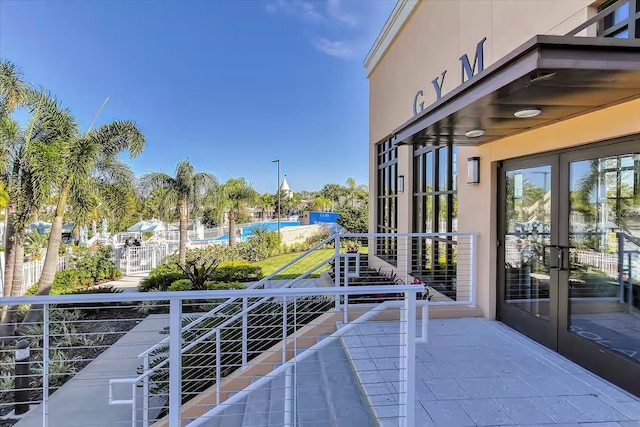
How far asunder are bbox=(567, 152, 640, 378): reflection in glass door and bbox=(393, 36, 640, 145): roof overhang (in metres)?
0.62

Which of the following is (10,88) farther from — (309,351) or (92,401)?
(309,351)

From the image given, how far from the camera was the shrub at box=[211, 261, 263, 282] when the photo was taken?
12198 millimetres

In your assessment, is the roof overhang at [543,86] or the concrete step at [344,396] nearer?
the roof overhang at [543,86]

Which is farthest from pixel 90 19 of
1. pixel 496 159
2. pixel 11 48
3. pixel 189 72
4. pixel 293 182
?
pixel 293 182

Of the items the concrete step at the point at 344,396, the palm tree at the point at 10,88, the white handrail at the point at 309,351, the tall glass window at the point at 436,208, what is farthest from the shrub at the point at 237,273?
the white handrail at the point at 309,351

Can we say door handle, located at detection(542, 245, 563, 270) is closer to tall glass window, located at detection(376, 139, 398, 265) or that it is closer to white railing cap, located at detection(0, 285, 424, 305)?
white railing cap, located at detection(0, 285, 424, 305)

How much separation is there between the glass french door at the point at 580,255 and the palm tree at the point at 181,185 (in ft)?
46.0

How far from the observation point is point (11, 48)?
12516mm

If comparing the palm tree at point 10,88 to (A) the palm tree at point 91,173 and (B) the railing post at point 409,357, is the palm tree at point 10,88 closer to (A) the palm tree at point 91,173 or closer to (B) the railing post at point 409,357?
(A) the palm tree at point 91,173

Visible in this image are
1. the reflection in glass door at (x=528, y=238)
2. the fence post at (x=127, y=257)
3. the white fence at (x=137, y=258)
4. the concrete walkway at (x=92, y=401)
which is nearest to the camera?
the reflection in glass door at (x=528, y=238)

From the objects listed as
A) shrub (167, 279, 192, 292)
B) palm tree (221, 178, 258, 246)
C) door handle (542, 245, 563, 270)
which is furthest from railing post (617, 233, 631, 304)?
palm tree (221, 178, 258, 246)

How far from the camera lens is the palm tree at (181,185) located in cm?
1581

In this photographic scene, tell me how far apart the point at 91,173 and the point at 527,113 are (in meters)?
10.5

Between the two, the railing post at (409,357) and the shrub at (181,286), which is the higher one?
the railing post at (409,357)
